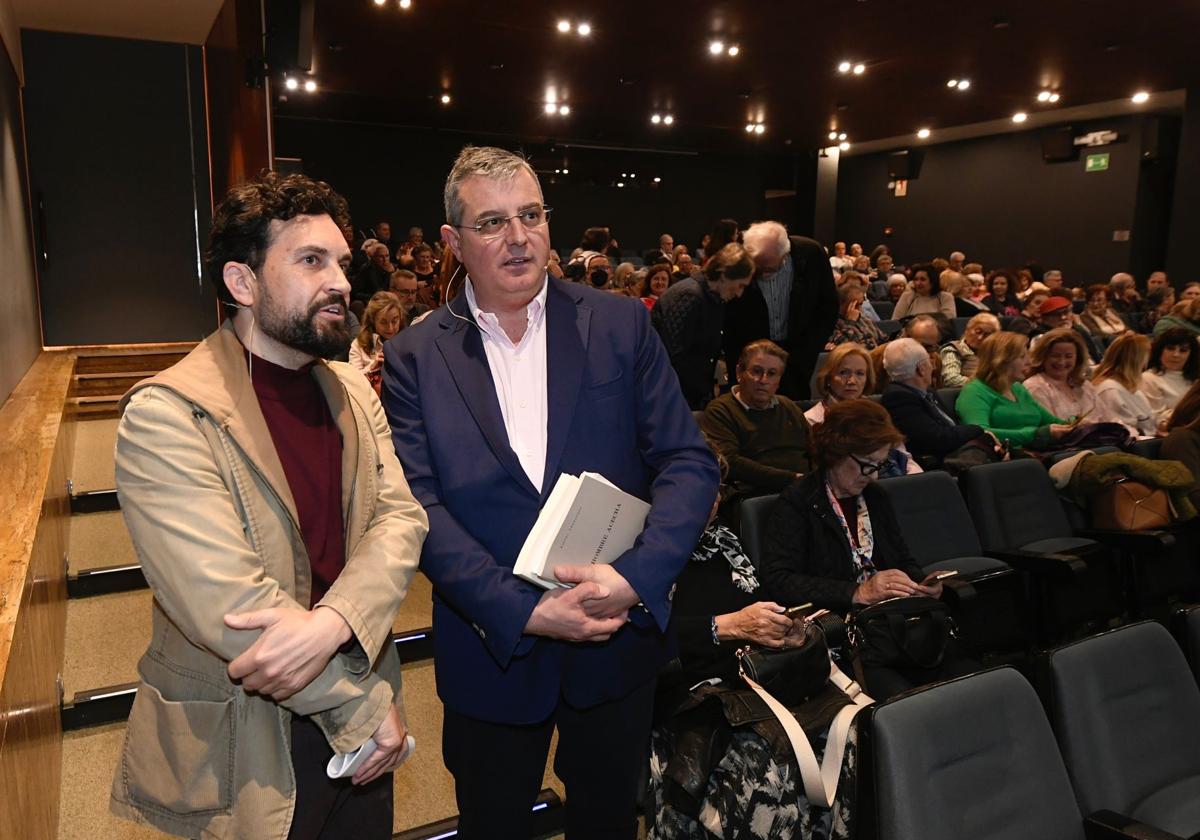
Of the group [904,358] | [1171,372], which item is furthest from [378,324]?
[1171,372]

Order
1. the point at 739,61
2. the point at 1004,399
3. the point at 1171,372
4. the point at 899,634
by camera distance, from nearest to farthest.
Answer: the point at 899,634 → the point at 1004,399 → the point at 1171,372 → the point at 739,61

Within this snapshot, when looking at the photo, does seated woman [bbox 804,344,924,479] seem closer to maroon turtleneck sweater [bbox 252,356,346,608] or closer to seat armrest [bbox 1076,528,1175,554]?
seat armrest [bbox 1076,528,1175,554]

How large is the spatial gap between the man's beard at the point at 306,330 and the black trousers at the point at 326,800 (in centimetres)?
58

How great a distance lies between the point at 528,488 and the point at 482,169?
0.56 meters

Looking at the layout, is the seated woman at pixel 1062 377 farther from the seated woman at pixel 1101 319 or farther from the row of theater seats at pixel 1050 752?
the seated woman at pixel 1101 319

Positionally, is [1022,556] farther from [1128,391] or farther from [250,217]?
[250,217]

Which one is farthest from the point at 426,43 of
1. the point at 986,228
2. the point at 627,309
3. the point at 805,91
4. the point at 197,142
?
the point at 986,228

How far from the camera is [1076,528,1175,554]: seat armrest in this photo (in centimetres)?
336

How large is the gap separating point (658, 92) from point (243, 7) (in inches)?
239

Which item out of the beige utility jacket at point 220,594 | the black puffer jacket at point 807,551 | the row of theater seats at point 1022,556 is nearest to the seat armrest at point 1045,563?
the row of theater seats at point 1022,556

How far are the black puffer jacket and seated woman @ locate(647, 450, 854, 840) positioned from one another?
1.62 feet

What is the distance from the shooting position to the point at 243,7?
5.35 meters

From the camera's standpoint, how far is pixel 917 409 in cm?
409

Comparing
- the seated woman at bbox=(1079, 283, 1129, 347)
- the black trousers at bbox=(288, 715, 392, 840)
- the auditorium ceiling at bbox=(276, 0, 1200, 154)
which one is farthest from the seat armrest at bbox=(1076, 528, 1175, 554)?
the seated woman at bbox=(1079, 283, 1129, 347)
